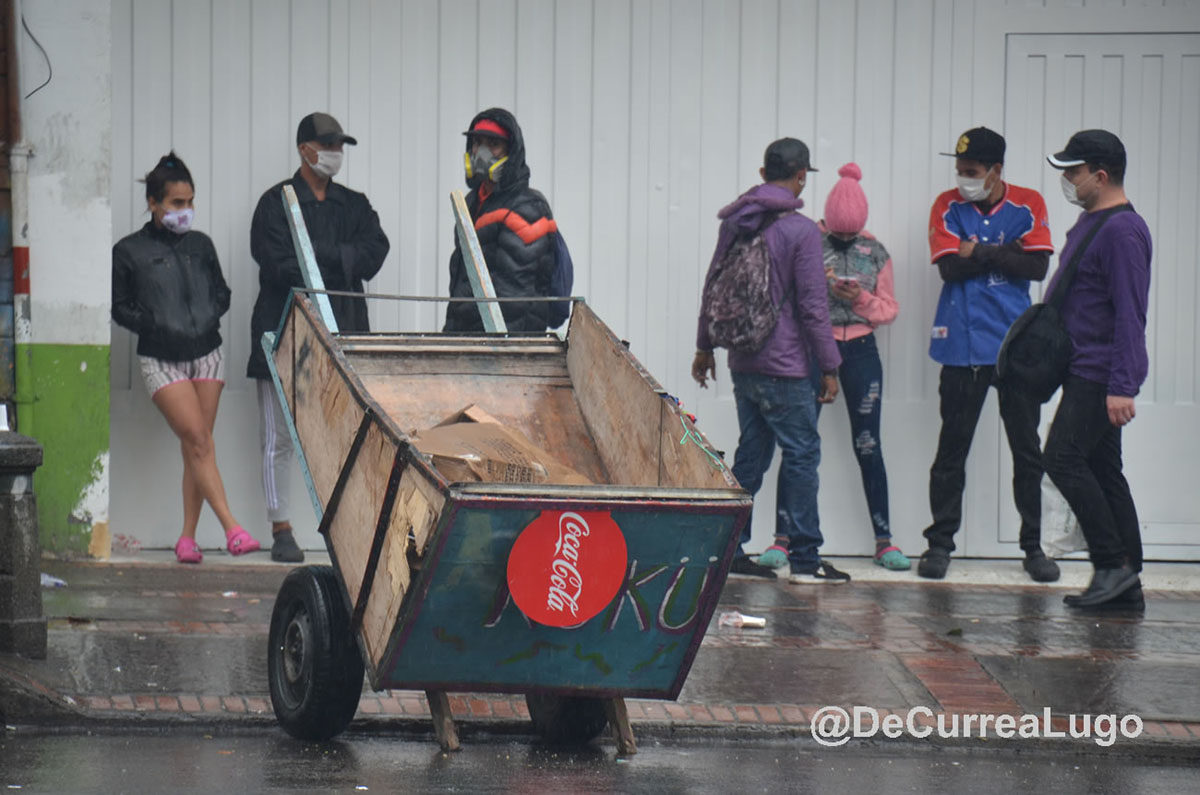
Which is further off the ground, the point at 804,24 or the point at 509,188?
the point at 804,24

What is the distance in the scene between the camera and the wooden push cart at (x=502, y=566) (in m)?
5.12

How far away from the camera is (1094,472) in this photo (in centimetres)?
868

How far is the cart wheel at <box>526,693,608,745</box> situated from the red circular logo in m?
0.88

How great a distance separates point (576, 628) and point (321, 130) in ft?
15.2

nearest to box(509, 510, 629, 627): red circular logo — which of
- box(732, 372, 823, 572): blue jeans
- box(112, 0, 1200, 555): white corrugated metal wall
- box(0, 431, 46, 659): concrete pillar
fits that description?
box(0, 431, 46, 659): concrete pillar

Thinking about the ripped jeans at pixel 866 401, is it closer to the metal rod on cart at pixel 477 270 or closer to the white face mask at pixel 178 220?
the metal rod on cart at pixel 477 270

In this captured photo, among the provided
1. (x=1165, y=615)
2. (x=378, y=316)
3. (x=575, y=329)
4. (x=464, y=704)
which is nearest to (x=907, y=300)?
(x=1165, y=615)

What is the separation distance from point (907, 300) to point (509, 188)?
2.55 metres

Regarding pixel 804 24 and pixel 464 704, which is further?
pixel 804 24

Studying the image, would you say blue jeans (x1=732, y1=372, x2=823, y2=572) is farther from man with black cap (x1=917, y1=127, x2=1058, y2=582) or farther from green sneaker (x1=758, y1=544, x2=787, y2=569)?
man with black cap (x1=917, y1=127, x2=1058, y2=582)

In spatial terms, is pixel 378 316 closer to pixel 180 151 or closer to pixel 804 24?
pixel 180 151

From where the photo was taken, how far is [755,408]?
364 inches

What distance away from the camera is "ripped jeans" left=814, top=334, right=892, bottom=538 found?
9.48 metres

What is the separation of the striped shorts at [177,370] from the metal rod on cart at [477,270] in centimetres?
209
